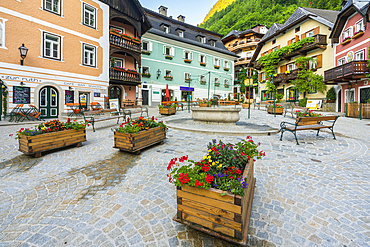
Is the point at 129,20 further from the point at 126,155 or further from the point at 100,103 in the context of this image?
the point at 126,155

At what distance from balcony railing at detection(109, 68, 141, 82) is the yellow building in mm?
21720

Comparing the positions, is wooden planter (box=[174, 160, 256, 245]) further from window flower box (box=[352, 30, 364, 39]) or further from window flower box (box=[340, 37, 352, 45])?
window flower box (box=[340, 37, 352, 45])

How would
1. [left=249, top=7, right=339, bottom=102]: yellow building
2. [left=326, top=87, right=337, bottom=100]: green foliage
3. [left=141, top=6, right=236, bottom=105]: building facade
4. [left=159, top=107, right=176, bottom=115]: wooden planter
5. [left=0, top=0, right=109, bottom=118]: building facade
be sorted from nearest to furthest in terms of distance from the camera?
[left=0, top=0, right=109, bottom=118]: building facade, [left=159, top=107, right=176, bottom=115]: wooden planter, [left=326, top=87, right=337, bottom=100]: green foliage, [left=249, top=7, right=339, bottom=102]: yellow building, [left=141, top=6, right=236, bottom=105]: building facade

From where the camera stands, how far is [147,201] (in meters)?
2.74

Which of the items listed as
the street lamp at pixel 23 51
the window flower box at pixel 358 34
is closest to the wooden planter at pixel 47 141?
the street lamp at pixel 23 51

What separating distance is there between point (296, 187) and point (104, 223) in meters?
3.22

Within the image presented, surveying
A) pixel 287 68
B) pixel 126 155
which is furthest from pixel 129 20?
pixel 287 68

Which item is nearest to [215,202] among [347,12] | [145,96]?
[145,96]

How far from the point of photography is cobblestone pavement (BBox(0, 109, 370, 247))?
204 centimetres

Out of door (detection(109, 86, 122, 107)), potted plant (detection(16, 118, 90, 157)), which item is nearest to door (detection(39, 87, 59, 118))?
door (detection(109, 86, 122, 107))

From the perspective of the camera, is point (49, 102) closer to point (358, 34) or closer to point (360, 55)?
point (360, 55)

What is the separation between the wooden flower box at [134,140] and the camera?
480cm

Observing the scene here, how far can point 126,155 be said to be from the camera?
4.94 meters

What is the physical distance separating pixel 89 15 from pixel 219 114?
15235 mm
